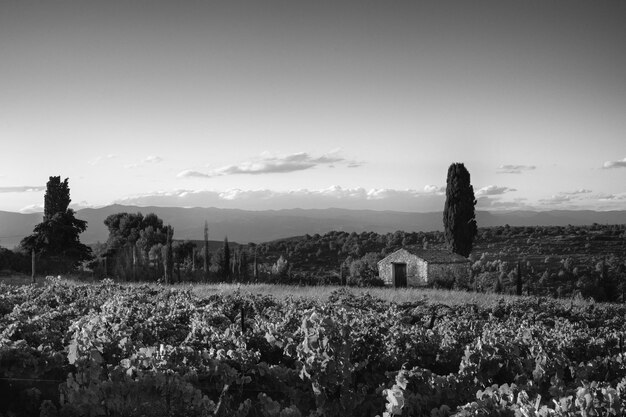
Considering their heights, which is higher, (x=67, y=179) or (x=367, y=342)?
(x=67, y=179)

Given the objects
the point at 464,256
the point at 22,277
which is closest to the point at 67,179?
the point at 22,277

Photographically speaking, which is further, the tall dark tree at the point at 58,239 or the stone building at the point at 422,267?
the tall dark tree at the point at 58,239

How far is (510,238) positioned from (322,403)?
74.7 metres

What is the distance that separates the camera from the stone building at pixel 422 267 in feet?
144

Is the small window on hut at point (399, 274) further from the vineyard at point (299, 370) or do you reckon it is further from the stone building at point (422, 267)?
the vineyard at point (299, 370)

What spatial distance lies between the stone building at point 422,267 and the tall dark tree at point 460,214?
6.21 feet

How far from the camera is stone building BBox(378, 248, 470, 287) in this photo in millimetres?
43969

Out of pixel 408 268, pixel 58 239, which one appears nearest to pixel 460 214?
pixel 408 268

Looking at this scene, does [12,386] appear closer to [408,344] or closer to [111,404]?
[111,404]

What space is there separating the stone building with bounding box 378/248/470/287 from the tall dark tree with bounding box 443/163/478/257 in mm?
1893

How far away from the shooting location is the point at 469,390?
8.25 metres

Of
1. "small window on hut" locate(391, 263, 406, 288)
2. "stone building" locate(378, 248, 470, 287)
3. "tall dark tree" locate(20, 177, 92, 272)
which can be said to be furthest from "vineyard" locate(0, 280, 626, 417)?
"tall dark tree" locate(20, 177, 92, 272)

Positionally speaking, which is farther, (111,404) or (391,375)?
(391,375)

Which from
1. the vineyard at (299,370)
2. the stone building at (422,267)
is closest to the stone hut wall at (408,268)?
the stone building at (422,267)
